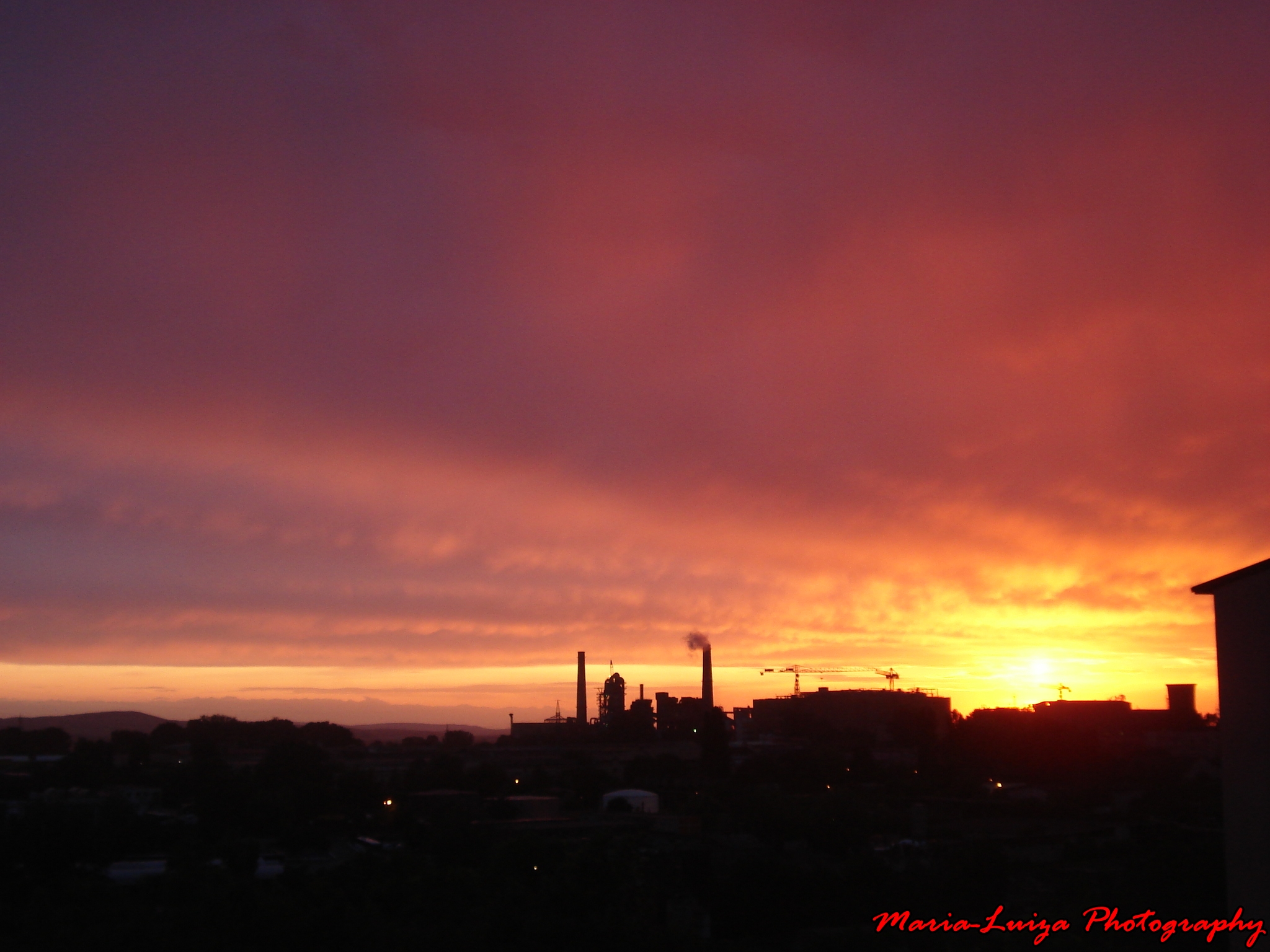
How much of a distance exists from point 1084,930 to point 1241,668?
703 cm

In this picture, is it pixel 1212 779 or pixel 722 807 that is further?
pixel 1212 779

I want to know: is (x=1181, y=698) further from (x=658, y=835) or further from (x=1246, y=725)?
(x=1246, y=725)

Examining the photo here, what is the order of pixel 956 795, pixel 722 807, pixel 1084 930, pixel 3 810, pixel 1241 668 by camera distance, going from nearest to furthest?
pixel 1241 668, pixel 1084 930, pixel 3 810, pixel 722 807, pixel 956 795

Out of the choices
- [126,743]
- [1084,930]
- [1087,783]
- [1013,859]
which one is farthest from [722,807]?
[126,743]

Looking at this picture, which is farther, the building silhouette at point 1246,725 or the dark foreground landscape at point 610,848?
the dark foreground landscape at point 610,848

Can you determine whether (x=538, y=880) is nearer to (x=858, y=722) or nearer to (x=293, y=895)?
(x=293, y=895)

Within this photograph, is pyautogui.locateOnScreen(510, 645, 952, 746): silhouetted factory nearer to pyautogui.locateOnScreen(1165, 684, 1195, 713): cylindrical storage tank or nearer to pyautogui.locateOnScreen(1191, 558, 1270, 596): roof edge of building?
pyautogui.locateOnScreen(1165, 684, 1195, 713): cylindrical storage tank

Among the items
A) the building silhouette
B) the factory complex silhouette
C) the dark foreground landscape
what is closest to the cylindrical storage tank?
the factory complex silhouette

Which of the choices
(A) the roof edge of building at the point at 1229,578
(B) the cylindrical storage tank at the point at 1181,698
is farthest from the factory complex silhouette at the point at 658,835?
(B) the cylindrical storage tank at the point at 1181,698

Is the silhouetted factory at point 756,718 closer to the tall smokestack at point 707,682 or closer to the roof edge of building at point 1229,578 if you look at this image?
the tall smokestack at point 707,682

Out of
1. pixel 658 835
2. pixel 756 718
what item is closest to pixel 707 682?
pixel 756 718

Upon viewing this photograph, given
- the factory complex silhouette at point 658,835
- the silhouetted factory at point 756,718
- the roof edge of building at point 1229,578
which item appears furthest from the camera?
the silhouetted factory at point 756,718

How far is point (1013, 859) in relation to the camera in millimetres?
21500

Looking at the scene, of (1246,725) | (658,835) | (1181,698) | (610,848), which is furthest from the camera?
(1181,698)
